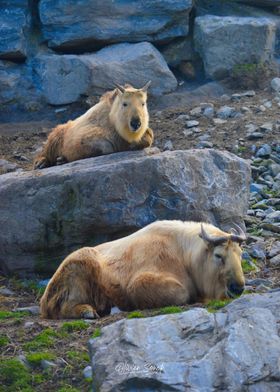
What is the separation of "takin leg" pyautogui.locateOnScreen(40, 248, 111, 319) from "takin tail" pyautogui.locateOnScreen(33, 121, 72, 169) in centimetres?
351

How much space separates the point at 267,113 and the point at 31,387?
9.84 metres

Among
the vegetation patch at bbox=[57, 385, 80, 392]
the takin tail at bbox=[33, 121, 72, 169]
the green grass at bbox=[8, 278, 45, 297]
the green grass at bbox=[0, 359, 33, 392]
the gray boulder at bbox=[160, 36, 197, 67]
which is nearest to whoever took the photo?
the vegetation patch at bbox=[57, 385, 80, 392]

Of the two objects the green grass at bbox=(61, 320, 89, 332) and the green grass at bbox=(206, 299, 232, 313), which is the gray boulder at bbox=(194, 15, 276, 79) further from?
the green grass at bbox=(61, 320, 89, 332)

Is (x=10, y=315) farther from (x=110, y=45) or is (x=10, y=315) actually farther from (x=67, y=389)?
(x=110, y=45)

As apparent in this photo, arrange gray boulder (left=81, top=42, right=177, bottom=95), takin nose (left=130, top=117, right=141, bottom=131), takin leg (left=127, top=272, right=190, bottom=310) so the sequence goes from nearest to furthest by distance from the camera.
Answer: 1. takin leg (left=127, top=272, right=190, bottom=310)
2. takin nose (left=130, top=117, right=141, bottom=131)
3. gray boulder (left=81, top=42, right=177, bottom=95)

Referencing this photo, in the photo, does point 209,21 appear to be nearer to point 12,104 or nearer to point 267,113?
point 267,113

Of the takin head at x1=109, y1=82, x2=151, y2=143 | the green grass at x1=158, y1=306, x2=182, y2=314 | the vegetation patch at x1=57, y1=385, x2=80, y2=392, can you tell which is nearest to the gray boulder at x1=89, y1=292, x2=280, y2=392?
the vegetation patch at x1=57, y1=385, x2=80, y2=392

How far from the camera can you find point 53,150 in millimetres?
13195

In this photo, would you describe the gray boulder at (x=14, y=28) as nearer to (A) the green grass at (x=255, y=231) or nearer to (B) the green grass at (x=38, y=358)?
(A) the green grass at (x=255, y=231)

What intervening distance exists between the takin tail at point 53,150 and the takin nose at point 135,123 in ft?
4.60

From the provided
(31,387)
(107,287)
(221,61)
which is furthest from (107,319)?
(221,61)

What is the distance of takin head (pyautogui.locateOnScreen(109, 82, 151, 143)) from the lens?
1209cm

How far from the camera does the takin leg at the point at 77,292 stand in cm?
970

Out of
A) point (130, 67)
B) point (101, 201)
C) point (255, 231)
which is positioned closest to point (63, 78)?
point (130, 67)
